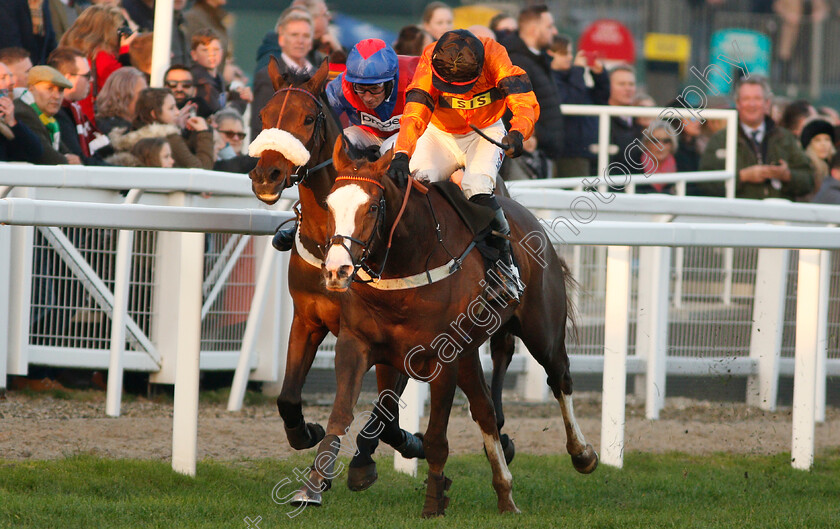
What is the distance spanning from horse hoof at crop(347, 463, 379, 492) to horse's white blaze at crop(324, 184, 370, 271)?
4.82ft

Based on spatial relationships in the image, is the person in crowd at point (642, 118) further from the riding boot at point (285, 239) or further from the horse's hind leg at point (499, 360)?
the riding boot at point (285, 239)

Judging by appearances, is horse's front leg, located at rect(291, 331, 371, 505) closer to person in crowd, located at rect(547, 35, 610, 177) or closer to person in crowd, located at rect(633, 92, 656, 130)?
person in crowd, located at rect(547, 35, 610, 177)

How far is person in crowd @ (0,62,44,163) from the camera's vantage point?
668 cm

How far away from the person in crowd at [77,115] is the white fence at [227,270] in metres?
0.91

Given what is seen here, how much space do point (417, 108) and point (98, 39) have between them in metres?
3.93

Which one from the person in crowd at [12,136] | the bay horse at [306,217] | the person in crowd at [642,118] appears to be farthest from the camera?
the person in crowd at [642,118]

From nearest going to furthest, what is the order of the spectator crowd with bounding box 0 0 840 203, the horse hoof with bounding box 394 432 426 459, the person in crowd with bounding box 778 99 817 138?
1. the horse hoof with bounding box 394 432 426 459
2. the spectator crowd with bounding box 0 0 840 203
3. the person in crowd with bounding box 778 99 817 138

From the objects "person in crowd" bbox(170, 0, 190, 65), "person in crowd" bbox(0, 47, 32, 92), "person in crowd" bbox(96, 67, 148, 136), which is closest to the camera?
"person in crowd" bbox(0, 47, 32, 92)

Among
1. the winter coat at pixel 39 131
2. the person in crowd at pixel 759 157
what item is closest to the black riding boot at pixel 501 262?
the winter coat at pixel 39 131

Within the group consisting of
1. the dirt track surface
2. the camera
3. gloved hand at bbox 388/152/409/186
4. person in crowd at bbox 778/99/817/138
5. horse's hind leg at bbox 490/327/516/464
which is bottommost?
the dirt track surface

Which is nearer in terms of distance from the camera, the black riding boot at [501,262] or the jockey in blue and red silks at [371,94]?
the black riding boot at [501,262]

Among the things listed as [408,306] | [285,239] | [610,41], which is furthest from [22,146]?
[610,41]

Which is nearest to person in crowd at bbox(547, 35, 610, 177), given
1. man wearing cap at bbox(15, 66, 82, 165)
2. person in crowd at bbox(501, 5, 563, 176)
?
person in crowd at bbox(501, 5, 563, 176)

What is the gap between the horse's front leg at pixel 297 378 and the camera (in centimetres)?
520
